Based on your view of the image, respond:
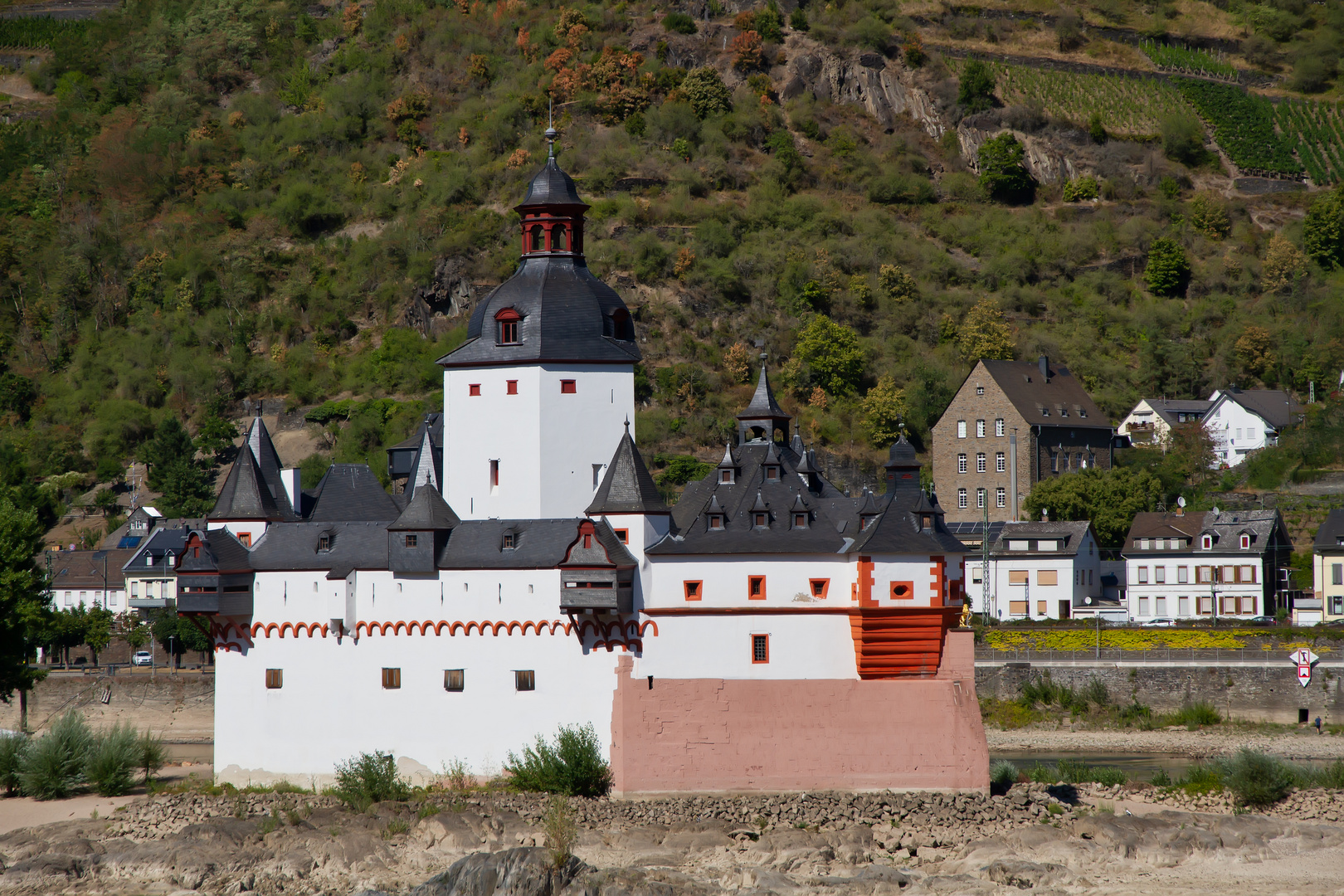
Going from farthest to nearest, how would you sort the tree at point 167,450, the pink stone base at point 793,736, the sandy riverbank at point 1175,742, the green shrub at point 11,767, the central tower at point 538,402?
the tree at point 167,450, the sandy riverbank at point 1175,742, the green shrub at point 11,767, the central tower at point 538,402, the pink stone base at point 793,736

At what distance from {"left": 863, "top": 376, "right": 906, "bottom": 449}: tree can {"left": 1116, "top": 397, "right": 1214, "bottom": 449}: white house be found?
1339 centimetres

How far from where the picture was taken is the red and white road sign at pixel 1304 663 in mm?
Result: 56000

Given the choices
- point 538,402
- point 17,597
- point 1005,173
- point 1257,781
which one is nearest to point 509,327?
point 538,402

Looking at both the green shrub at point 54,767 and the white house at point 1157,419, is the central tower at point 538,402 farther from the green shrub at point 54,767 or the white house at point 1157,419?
the white house at point 1157,419

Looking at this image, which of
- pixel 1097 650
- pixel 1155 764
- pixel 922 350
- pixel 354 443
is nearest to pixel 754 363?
pixel 922 350

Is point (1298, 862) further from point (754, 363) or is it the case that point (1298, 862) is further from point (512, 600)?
point (754, 363)

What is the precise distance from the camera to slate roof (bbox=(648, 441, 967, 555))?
128ft

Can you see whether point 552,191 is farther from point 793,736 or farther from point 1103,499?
point 1103,499

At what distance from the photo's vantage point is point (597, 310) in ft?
136

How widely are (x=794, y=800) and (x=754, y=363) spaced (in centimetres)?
6010

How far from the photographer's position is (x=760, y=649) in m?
39.2

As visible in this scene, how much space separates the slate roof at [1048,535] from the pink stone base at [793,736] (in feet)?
113

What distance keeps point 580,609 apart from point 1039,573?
126 feet

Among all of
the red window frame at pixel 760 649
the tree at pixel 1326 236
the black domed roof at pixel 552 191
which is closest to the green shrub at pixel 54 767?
the red window frame at pixel 760 649
